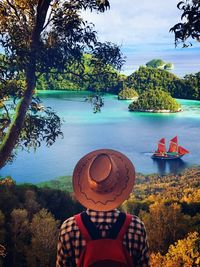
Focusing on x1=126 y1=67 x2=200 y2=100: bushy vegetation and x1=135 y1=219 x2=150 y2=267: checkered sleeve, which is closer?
x1=135 y1=219 x2=150 y2=267: checkered sleeve

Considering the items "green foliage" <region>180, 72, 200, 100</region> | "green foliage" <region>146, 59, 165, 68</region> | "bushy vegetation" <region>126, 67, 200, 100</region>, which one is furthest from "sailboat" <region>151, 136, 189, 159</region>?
"green foliage" <region>146, 59, 165, 68</region>

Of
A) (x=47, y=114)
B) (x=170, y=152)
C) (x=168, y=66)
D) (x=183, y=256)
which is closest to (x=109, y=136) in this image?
(x=170, y=152)

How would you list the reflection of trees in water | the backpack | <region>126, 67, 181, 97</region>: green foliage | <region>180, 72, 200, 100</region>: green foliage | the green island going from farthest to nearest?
<region>126, 67, 181, 97</region>: green foliage, <region>180, 72, 200, 100</region>: green foliage, the reflection of trees in water, the green island, the backpack

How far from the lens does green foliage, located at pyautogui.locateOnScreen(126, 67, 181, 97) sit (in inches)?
2427

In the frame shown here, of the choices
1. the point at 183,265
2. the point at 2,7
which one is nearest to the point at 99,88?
the point at 2,7

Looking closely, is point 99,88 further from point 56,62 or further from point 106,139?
point 106,139

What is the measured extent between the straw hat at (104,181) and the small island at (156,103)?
5677 cm

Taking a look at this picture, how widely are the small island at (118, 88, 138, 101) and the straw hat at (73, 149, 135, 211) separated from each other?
57.3 meters

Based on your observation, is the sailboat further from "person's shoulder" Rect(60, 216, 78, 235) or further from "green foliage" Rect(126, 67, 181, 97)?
"person's shoulder" Rect(60, 216, 78, 235)

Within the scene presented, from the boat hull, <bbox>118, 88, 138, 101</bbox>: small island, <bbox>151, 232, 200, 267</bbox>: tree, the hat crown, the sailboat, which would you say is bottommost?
the boat hull

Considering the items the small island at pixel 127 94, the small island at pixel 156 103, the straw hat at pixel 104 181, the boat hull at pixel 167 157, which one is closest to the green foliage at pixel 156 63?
the small island at pixel 156 103

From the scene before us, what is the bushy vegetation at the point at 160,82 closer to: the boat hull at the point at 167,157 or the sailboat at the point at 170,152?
the sailboat at the point at 170,152

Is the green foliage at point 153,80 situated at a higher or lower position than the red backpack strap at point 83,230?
higher

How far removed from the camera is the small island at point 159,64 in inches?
2824
